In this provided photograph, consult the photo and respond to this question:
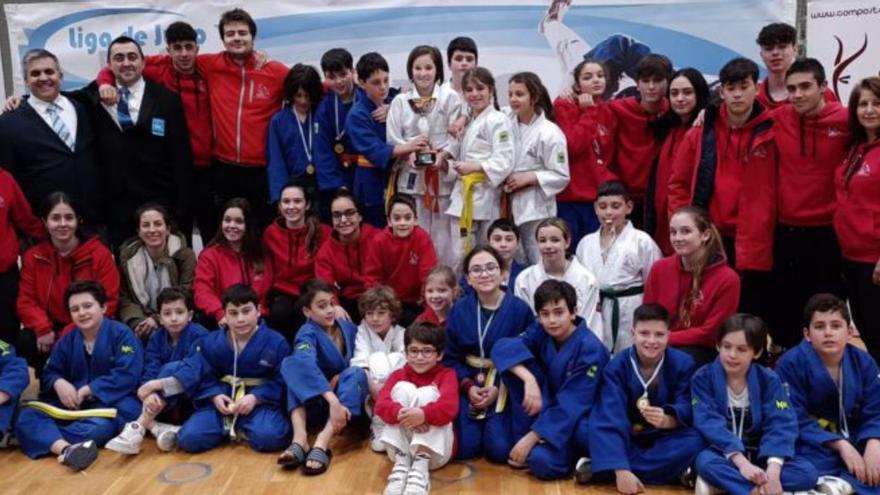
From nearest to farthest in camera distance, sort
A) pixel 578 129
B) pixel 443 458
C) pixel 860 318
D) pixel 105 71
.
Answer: pixel 443 458 < pixel 860 318 < pixel 578 129 < pixel 105 71

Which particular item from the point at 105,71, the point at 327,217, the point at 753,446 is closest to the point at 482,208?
the point at 327,217

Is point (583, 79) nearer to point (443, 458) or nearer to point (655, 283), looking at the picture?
point (655, 283)

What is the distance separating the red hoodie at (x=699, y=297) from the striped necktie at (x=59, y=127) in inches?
129

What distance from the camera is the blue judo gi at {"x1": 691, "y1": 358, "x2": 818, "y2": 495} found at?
125 inches

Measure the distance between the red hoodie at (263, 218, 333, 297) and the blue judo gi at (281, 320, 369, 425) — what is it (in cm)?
Result: 67

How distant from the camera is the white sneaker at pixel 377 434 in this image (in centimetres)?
383

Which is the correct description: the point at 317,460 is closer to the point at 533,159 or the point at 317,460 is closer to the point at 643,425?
the point at 643,425

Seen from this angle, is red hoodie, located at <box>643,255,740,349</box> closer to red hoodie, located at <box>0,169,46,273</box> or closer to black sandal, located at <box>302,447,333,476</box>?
black sandal, located at <box>302,447,333,476</box>

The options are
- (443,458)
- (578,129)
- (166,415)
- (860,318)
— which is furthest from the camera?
(578,129)

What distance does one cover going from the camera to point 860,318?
12.6 ft

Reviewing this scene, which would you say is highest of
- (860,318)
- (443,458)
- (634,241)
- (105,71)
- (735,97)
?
(105,71)

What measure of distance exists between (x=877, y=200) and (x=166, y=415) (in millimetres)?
3515

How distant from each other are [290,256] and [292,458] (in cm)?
144

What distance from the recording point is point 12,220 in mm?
4562
